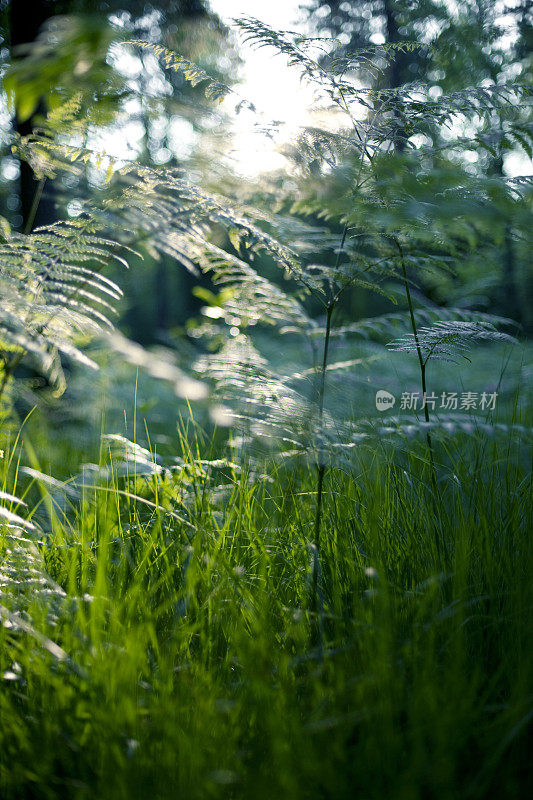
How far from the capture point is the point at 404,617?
3.47 feet

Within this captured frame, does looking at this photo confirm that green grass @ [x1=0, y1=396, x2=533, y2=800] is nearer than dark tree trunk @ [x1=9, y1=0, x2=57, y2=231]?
Yes

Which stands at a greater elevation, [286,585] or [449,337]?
[449,337]

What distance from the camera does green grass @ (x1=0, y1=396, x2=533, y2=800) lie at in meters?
0.74

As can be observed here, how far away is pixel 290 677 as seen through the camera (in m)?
0.96

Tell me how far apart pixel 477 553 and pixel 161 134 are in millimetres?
17280

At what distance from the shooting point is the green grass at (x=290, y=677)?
745mm

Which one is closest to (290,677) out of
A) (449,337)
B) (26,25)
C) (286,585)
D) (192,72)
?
(286,585)

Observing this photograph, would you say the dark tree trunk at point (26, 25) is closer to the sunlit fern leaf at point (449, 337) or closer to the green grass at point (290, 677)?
the sunlit fern leaf at point (449, 337)

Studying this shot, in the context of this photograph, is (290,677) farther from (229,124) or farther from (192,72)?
(192,72)
